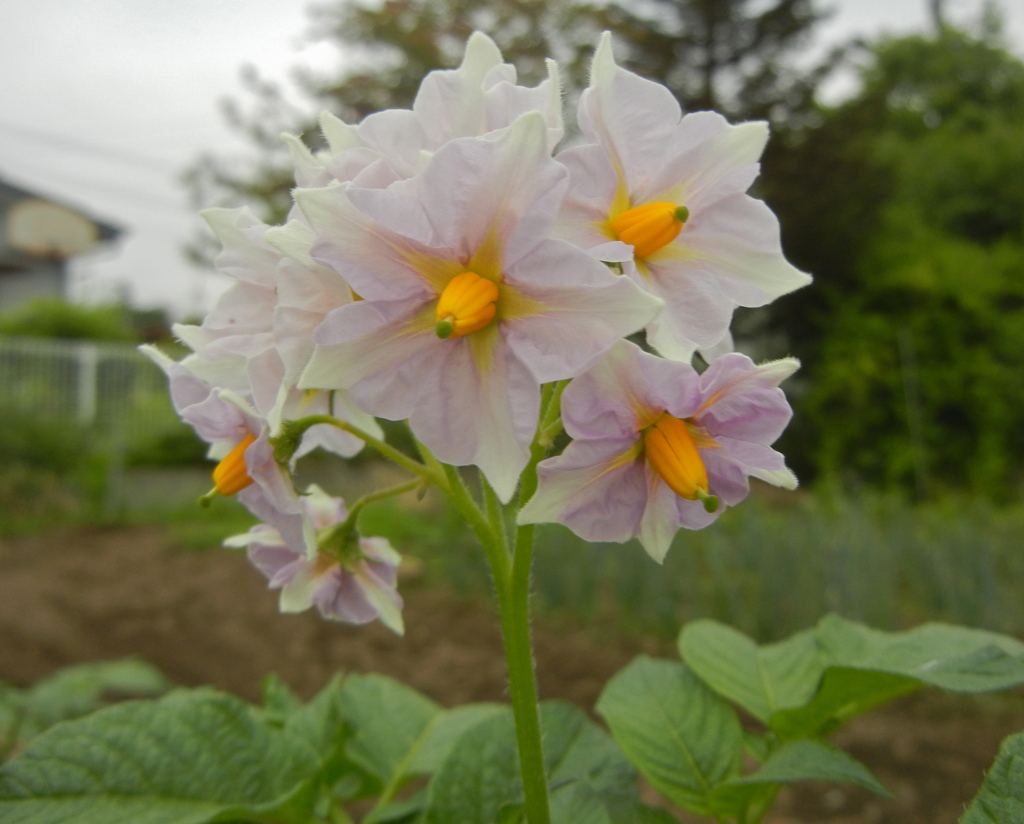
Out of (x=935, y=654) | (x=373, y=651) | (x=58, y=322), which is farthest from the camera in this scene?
(x=58, y=322)

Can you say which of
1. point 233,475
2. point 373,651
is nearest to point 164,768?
point 233,475

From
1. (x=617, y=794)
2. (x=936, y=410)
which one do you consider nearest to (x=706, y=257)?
(x=617, y=794)

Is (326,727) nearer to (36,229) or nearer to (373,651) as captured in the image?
(373,651)

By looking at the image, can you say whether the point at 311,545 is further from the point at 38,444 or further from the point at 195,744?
the point at 38,444

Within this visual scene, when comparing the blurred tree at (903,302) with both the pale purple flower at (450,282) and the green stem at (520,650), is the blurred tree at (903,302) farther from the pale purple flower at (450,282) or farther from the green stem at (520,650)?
the pale purple flower at (450,282)

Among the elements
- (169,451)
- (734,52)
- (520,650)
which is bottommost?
(520,650)
